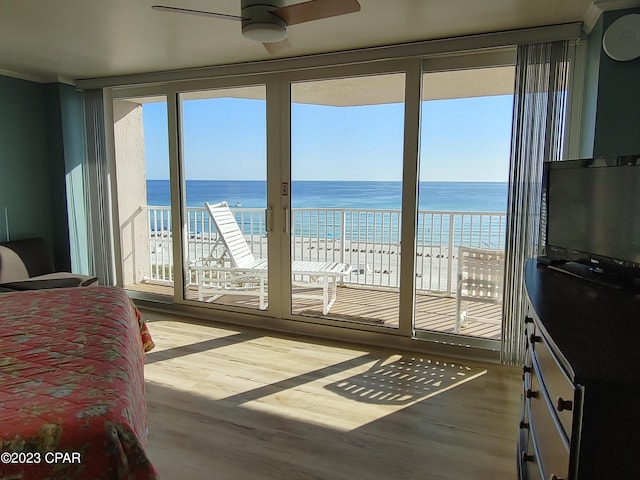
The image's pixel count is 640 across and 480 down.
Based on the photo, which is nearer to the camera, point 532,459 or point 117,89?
point 532,459

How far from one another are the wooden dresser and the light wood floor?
2.30 ft

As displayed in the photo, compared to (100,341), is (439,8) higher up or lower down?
higher up

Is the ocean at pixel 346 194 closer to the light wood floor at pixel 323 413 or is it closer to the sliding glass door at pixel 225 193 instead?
the sliding glass door at pixel 225 193

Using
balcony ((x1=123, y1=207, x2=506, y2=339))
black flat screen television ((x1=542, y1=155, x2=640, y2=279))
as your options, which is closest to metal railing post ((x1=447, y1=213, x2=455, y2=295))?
balcony ((x1=123, y1=207, x2=506, y2=339))

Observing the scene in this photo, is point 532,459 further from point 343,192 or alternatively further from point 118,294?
point 343,192

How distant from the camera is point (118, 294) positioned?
2.49m

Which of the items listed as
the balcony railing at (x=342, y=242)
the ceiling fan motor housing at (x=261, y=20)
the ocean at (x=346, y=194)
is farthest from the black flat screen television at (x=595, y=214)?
the balcony railing at (x=342, y=242)

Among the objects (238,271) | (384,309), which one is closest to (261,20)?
(238,271)

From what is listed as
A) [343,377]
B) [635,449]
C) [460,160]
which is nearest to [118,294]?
[343,377]

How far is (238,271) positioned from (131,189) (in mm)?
1856

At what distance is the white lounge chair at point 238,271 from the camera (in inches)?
176

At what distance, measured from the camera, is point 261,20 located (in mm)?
2053

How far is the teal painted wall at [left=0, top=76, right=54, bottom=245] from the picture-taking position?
4.23 meters

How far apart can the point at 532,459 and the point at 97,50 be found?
399 centimetres
